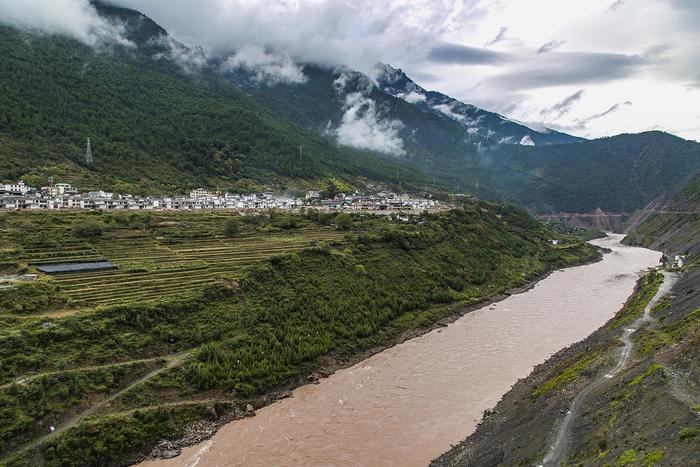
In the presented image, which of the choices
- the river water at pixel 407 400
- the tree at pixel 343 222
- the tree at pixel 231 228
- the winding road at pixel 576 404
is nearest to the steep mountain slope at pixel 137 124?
the tree at pixel 231 228

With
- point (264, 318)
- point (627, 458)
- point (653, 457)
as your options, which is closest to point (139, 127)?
point (264, 318)

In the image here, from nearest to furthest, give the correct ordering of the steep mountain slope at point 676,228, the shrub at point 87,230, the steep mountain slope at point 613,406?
the steep mountain slope at point 613,406 → the shrub at point 87,230 → the steep mountain slope at point 676,228

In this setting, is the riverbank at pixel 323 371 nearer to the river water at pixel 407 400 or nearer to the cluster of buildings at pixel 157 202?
the river water at pixel 407 400

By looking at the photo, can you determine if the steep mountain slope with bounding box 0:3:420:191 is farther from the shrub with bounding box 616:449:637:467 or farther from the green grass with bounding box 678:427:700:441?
the green grass with bounding box 678:427:700:441

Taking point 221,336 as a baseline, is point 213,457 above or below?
below

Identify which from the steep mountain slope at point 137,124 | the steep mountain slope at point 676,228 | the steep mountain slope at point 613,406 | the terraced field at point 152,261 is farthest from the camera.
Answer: the steep mountain slope at point 676,228

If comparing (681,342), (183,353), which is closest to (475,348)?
(681,342)

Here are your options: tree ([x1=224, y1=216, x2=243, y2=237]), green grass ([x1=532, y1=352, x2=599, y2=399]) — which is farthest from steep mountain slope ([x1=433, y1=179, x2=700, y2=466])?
tree ([x1=224, y1=216, x2=243, y2=237])

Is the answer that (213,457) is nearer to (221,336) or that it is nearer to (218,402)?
(218,402)
